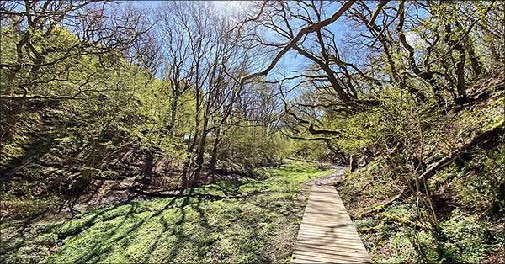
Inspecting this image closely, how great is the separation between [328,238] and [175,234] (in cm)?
318

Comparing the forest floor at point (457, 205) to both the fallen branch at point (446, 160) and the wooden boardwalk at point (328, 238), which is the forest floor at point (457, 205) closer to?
the fallen branch at point (446, 160)

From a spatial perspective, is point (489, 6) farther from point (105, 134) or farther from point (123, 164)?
point (123, 164)

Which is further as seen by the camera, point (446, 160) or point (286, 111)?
point (286, 111)

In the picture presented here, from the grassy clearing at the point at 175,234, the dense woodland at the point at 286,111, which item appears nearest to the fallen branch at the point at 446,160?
the dense woodland at the point at 286,111

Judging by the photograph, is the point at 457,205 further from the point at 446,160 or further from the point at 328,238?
the point at 328,238

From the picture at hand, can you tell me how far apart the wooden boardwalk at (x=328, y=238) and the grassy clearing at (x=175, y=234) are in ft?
0.80

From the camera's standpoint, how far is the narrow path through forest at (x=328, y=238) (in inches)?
194

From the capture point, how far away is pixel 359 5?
386 inches

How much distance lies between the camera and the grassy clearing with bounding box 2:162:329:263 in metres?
5.79

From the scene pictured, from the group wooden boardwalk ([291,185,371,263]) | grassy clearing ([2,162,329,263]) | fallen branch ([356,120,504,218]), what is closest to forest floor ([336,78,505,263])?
fallen branch ([356,120,504,218])

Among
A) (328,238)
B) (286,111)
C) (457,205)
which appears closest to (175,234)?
(328,238)

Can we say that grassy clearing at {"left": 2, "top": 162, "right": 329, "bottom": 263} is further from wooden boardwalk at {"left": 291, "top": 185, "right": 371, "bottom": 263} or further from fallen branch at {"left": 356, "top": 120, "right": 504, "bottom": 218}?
fallen branch at {"left": 356, "top": 120, "right": 504, "bottom": 218}

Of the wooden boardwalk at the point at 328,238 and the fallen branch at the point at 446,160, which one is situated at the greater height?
the fallen branch at the point at 446,160

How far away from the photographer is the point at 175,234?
707 centimetres
